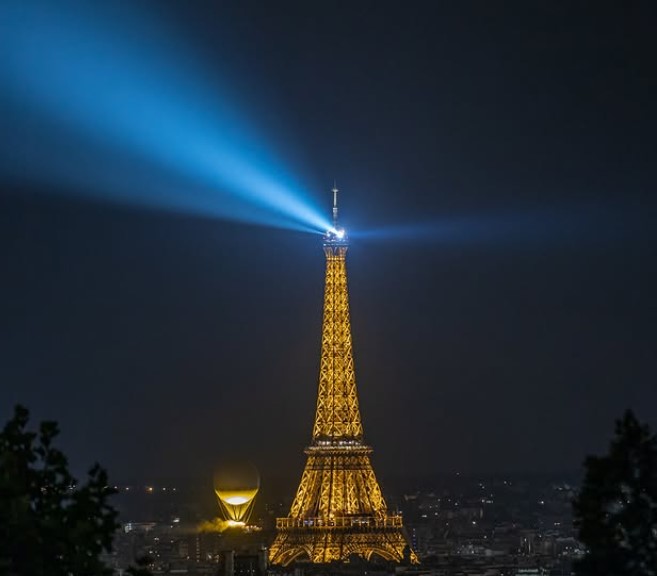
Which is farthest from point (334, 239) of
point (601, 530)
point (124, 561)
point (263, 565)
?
point (601, 530)

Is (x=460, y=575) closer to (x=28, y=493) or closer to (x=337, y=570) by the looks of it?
(x=337, y=570)

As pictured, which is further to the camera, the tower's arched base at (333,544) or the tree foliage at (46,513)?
the tower's arched base at (333,544)

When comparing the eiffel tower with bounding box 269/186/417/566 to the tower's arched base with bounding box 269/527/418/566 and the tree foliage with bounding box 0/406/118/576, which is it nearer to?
the tower's arched base with bounding box 269/527/418/566

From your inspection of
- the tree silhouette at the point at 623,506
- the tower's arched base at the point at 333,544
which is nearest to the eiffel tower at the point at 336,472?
the tower's arched base at the point at 333,544

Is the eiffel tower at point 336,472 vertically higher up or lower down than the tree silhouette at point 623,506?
higher up

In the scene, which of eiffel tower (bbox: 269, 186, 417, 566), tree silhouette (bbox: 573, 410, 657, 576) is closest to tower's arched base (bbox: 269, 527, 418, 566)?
eiffel tower (bbox: 269, 186, 417, 566)

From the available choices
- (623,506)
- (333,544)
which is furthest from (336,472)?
(623,506)

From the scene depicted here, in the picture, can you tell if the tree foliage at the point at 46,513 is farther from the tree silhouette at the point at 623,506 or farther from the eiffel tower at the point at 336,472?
the eiffel tower at the point at 336,472

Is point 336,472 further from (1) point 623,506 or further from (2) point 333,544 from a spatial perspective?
(1) point 623,506
